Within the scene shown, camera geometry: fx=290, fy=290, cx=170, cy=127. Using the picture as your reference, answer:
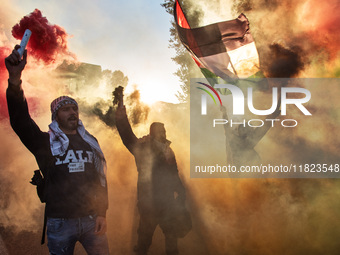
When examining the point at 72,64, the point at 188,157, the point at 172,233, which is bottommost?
the point at 172,233

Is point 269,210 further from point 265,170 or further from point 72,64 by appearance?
point 72,64

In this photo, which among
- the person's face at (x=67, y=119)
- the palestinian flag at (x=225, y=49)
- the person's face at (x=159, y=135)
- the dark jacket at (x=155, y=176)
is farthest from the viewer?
the palestinian flag at (x=225, y=49)

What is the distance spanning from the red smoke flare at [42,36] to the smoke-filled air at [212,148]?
0.02 metres

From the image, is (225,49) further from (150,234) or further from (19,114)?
(19,114)

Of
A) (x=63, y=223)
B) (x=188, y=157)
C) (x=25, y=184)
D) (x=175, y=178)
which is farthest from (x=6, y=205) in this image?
(x=188, y=157)

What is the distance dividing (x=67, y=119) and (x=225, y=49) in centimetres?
354

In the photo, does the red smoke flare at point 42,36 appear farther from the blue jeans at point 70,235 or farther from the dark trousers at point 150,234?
the dark trousers at point 150,234

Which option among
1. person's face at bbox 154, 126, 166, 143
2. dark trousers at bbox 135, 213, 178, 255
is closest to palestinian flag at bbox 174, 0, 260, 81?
person's face at bbox 154, 126, 166, 143

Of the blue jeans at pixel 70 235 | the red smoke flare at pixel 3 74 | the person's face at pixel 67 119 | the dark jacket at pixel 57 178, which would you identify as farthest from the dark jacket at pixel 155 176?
the red smoke flare at pixel 3 74

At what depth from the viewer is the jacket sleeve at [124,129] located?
4.51 m

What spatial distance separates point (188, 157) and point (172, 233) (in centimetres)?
160

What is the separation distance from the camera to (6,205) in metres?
4.83

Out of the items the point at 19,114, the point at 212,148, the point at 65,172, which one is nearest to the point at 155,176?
the point at 212,148

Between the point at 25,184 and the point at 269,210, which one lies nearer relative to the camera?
the point at 25,184
